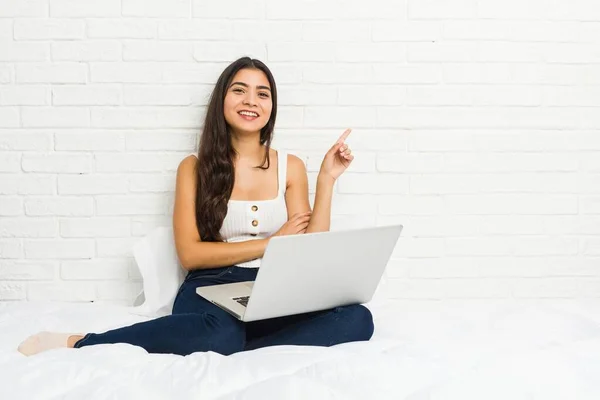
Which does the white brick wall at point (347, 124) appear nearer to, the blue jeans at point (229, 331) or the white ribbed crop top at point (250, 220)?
the white ribbed crop top at point (250, 220)

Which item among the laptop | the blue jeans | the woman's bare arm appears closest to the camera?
the laptop

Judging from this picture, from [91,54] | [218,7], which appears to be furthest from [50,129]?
[218,7]

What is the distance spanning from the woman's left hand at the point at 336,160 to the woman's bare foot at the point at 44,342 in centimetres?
89

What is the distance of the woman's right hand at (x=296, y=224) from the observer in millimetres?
1911

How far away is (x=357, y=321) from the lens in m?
1.60

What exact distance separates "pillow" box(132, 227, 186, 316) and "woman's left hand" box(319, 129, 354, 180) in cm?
55

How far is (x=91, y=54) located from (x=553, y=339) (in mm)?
1648

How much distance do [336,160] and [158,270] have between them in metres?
0.66

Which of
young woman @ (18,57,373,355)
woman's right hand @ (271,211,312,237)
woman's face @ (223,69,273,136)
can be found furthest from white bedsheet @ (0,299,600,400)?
woman's face @ (223,69,273,136)

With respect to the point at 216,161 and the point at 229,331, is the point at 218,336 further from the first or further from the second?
the point at 216,161

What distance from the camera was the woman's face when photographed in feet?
6.59

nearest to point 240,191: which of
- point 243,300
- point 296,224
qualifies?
point 296,224

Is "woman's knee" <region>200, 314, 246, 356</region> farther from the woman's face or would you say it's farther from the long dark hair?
the woman's face

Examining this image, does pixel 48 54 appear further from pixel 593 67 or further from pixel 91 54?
pixel 593 67
